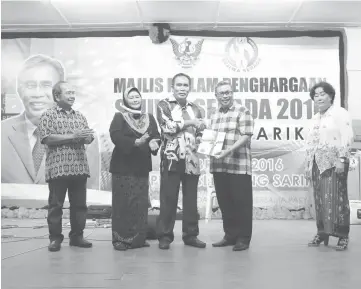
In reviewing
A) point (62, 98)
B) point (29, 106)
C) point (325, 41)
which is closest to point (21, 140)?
point (29, 106)

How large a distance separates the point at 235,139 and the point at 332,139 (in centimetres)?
76

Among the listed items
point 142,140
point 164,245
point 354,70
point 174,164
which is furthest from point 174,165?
point 354,70

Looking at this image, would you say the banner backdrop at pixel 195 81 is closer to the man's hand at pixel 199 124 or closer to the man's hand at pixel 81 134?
the man's hand at pixel 199 124

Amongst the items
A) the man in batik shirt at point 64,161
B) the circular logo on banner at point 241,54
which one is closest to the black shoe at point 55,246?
the man in batik shirt at point 64,161

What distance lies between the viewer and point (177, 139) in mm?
3242

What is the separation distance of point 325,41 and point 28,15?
13.7 ft

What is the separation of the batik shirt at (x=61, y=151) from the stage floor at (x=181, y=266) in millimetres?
623

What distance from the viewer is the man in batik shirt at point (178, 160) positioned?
3.21 metres

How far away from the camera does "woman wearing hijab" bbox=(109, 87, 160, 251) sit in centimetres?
316

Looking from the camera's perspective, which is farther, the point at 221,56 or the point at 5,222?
the point at 221,56

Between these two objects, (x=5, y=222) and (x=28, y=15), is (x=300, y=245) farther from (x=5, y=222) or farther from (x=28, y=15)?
(x=28, y=15)

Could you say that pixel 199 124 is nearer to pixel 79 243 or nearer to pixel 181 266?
pixel 181 266

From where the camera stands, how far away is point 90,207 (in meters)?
5.39

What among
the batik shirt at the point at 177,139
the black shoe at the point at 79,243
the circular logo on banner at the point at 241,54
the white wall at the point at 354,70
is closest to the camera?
the batik shirt at the point at 177,139
